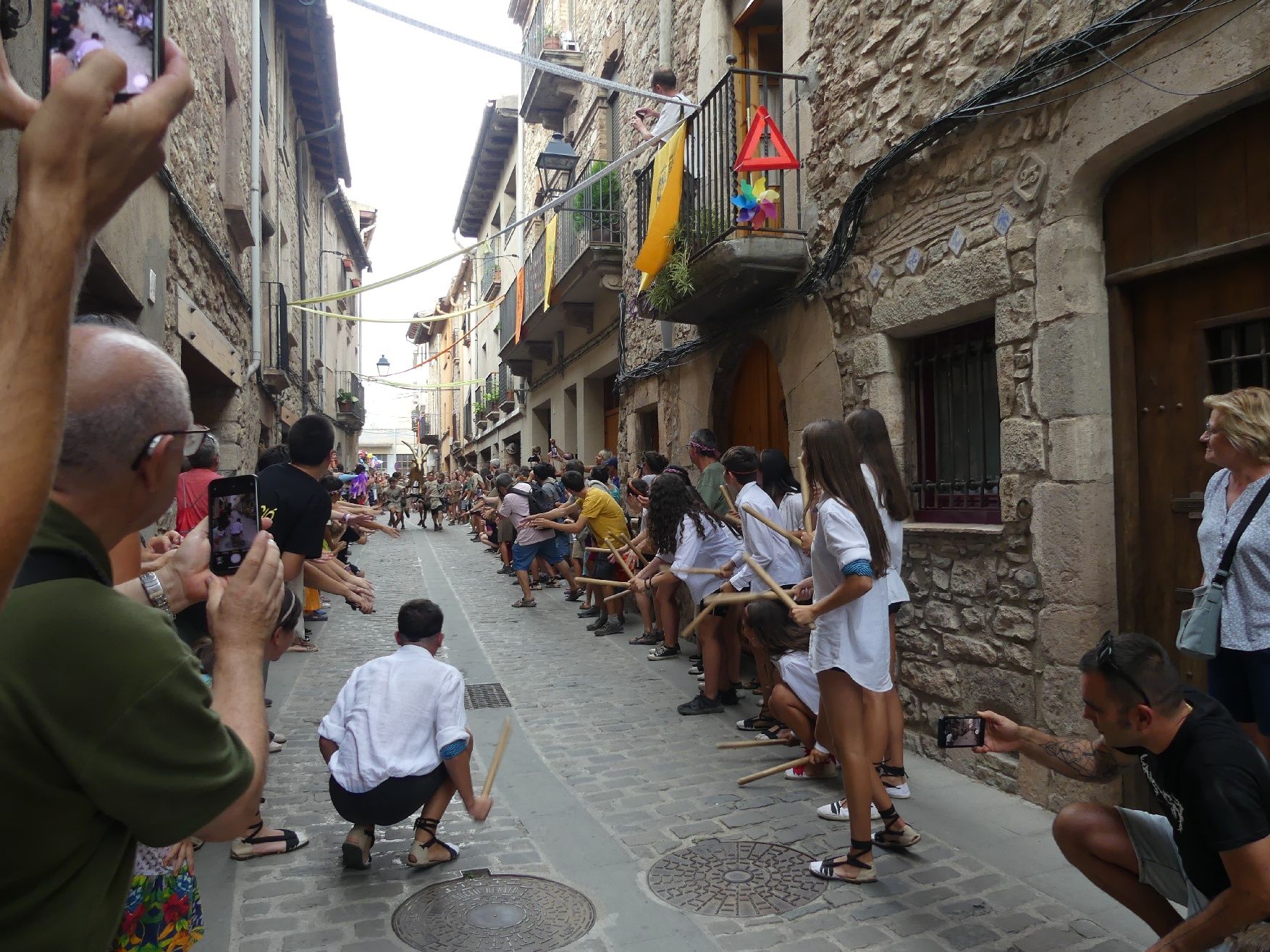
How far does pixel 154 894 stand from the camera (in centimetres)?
204

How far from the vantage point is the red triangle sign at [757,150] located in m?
6.32

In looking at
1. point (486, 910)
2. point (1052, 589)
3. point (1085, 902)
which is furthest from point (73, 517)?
point (1052, 589)

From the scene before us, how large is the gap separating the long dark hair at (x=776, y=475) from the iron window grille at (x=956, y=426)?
90cm

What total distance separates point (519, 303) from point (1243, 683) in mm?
15775

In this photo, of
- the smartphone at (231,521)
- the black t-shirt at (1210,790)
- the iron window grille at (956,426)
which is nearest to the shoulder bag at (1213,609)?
the black t-shirt at (1210,790)

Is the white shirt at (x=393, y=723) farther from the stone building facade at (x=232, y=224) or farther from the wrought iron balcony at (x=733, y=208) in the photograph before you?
the wrought iron balcony at (x=733, y=208)

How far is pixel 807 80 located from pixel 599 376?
8.62m

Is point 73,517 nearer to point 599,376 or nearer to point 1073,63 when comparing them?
point 1073,63

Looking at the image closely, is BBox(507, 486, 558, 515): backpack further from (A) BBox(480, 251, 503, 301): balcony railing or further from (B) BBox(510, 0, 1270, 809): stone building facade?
(A) BBox(480, 251, 503, 301): balcony railing

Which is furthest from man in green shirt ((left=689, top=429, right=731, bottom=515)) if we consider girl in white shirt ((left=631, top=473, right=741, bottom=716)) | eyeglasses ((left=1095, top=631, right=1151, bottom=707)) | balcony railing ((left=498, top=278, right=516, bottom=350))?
balcony railing ((left=498, top=278, right=516, bottom=350))

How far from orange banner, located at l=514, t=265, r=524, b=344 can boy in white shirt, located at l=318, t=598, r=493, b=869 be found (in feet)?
45.6

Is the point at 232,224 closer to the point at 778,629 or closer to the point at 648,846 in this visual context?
the point at 778,629

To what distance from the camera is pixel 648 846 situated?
3900 mm

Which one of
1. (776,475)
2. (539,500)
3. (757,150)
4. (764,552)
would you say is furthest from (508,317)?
(764,552)
